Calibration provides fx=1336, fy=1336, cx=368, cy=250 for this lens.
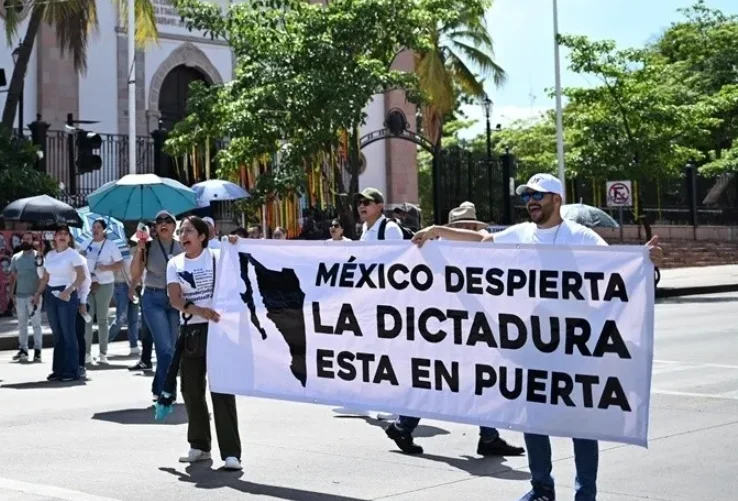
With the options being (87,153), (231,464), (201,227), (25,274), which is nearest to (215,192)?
(87,153)

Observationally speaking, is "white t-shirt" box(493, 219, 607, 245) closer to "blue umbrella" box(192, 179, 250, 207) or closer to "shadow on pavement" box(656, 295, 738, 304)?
"blue umbrella" box(192, 179, 250, 207)

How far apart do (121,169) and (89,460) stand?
21.2 metres

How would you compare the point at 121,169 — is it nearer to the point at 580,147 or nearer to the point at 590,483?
the point at 580,147

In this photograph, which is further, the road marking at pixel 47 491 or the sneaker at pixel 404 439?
the sneaker at pixel 404 439

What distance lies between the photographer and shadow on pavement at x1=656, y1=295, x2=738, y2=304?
28531 mm

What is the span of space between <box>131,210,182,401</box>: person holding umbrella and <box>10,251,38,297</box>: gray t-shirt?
16.7 feet

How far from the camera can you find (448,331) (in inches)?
315

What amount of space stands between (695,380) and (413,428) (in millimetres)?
5115

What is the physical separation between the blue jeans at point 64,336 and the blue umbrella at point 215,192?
8412mm

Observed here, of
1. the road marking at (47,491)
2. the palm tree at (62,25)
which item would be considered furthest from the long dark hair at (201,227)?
the palm tree at (62,25)

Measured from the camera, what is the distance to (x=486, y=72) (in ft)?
160

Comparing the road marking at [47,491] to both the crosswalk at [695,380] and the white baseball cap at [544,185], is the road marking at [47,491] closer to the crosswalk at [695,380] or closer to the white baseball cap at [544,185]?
the white baseball cap at [544,185]

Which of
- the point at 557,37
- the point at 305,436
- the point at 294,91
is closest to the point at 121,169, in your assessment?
the point at 294,91

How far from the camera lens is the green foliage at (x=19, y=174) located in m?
24.9
